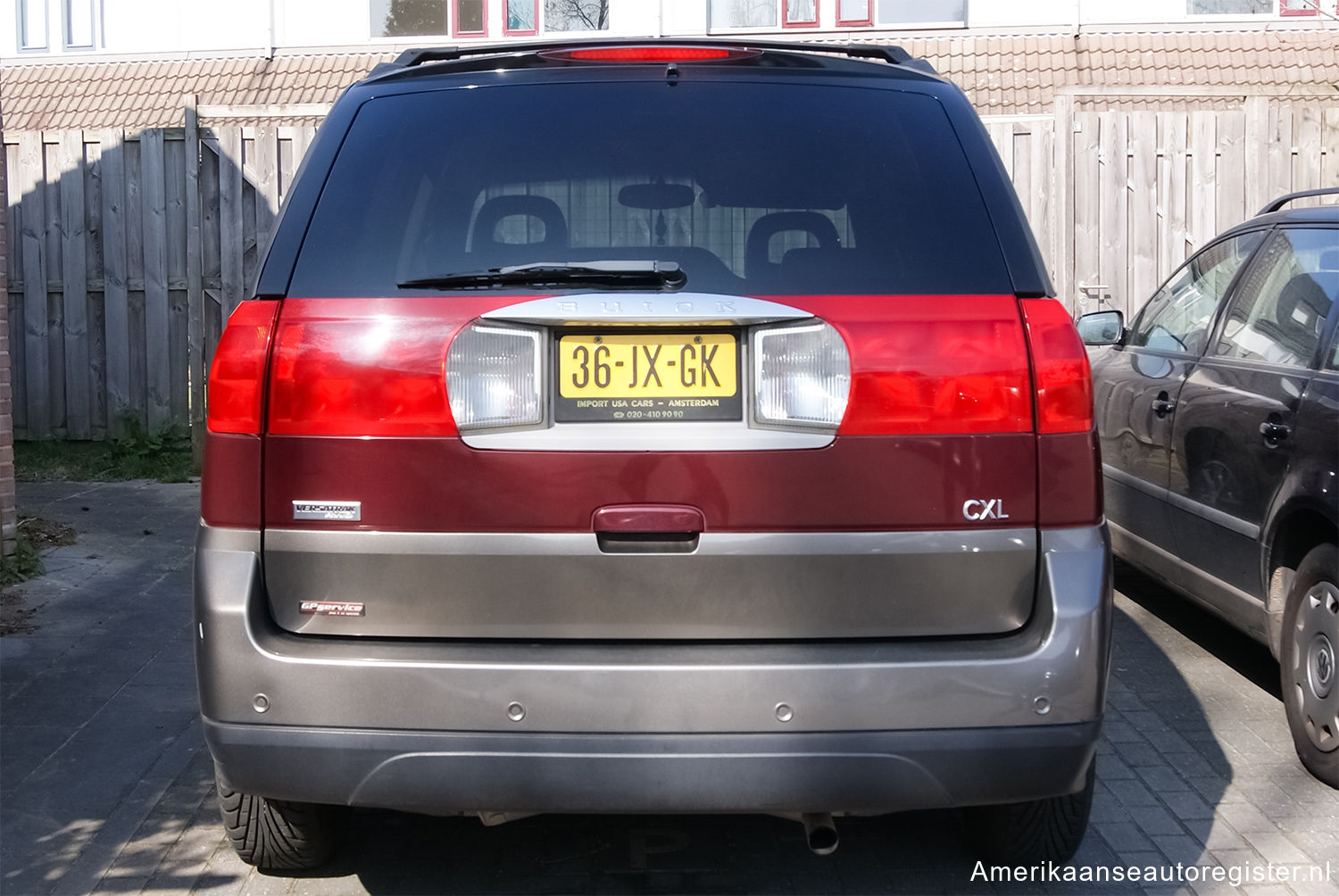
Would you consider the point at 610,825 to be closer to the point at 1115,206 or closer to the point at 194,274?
the point at 1115,206

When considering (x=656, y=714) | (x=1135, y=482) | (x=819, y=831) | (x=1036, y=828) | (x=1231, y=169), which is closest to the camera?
(x=656, y=714)

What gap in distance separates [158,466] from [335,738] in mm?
7826

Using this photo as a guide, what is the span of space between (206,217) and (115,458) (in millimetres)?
1876

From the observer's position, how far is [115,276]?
10.0 m

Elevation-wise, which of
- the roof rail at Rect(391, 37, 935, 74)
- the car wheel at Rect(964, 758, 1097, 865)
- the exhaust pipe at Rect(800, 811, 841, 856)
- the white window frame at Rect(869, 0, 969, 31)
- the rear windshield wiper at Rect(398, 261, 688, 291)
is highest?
the white window frame at Rect(869, 0, 969, 31)

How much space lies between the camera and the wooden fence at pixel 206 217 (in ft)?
31.1

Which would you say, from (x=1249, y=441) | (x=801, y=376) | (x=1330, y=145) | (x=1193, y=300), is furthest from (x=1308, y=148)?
(x=801, y=376)

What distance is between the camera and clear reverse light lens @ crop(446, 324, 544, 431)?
2.63 meters

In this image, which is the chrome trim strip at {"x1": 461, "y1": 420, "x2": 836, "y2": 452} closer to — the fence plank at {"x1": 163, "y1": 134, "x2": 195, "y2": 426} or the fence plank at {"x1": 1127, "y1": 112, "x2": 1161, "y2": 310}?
the fence plank at {"x1": 1127, "y1": 112, "x2": 1161, "y2": 310}

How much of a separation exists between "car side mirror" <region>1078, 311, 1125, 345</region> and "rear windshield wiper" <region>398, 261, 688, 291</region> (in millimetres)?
3424

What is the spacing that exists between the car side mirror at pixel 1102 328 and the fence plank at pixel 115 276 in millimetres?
7194

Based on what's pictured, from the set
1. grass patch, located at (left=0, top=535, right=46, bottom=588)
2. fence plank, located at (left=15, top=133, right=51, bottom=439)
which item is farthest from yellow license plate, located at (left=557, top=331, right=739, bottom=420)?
fence plank, located at (left=15, top=133, right=51, bottom=439)

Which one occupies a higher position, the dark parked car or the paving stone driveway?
A: the dark parked car

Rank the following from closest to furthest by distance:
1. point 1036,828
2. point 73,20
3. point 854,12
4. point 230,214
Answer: point 1036,828 → point 230,214 → point 854,12 → point 73,20
